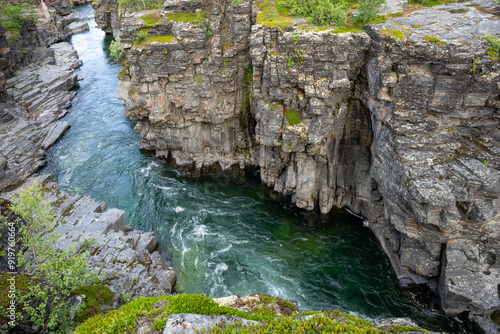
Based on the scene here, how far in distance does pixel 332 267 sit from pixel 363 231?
550 centimetres

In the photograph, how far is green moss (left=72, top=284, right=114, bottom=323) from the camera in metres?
19.3

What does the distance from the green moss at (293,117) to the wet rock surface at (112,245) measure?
652 inches

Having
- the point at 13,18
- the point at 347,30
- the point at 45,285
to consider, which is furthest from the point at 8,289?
the point at 13,18

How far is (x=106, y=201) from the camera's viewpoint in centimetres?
3375

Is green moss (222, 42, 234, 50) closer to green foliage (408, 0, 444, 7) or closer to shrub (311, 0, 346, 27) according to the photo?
shrub (311, 0, 346, 27)

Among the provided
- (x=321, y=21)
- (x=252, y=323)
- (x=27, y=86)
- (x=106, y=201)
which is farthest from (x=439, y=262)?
(x=27, y=86)

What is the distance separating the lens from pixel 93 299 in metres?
20.7

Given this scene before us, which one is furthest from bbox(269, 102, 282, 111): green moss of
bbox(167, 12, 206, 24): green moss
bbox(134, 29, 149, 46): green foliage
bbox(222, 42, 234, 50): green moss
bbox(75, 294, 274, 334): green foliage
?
bbox(75, 294, 274, 334): green foliage

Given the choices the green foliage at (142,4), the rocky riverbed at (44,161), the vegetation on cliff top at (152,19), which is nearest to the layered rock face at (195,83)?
the vegetation on cliff top at (152,19)

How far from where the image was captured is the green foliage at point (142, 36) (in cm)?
3287

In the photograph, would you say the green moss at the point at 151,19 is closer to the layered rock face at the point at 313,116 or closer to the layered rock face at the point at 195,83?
the layered rock face at the point at 195,83

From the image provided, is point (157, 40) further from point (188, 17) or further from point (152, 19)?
point (188, 17)

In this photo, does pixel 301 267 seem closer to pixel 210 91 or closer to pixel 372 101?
pixel 372 101

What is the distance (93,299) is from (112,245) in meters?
6.48
